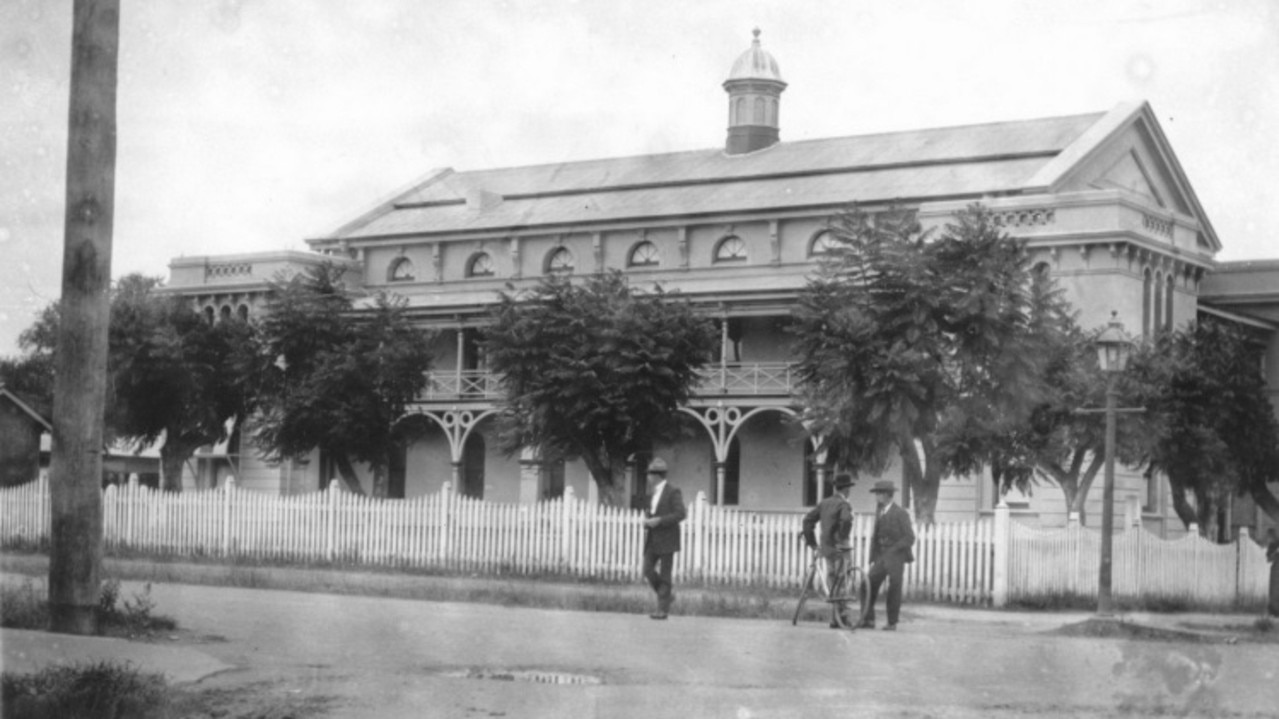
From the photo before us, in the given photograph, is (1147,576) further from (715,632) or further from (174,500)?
(174,500)

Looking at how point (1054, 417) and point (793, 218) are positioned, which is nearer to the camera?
point (1054, 417)

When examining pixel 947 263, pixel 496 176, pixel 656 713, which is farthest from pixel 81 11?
pixel 496 176

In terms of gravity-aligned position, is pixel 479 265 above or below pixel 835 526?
above

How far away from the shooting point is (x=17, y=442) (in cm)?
3922

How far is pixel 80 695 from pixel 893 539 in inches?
367

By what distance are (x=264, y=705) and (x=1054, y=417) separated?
2165cm

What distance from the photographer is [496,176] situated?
2073 inches

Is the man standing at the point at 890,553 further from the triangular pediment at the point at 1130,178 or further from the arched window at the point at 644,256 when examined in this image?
the arched window at the point at 644,256

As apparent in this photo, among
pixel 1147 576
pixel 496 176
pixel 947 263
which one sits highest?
pixel 496 176

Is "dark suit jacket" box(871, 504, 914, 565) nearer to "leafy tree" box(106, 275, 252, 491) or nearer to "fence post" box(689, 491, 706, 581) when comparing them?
"fence post" box(689, 491, 706, 581)

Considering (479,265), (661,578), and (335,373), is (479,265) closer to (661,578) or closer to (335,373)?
(335,373)

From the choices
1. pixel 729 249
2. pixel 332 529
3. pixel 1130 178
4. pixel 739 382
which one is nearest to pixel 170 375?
pixel 729 249

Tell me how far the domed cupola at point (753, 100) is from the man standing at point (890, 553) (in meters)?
30.9

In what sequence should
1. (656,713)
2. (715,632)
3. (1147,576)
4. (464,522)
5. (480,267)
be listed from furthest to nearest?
(480,267)
(464,522)
(1147,576)
(715,632)
(656,713)
